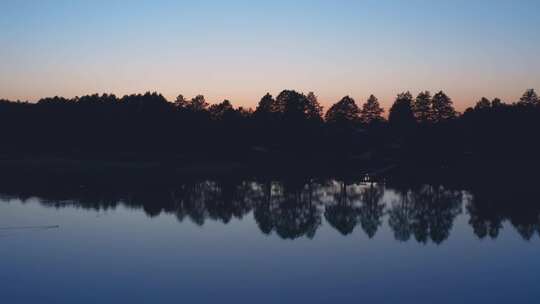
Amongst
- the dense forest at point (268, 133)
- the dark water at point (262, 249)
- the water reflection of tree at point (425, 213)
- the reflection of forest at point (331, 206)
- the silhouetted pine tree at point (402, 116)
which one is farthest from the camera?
the silhouetted pine tree at point (402, 116)

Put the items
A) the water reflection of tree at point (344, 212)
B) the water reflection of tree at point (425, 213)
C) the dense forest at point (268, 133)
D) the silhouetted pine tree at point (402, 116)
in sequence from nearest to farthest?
the water reflection of tree at point (425, 213), the water reflection of tree at point (344, 212), the dense forest at point (268, 133), the silhouetted pine tree at point (402, 116)

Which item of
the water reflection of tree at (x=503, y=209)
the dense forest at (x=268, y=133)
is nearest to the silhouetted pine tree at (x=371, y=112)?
the dense forest at (x=268, y=133)

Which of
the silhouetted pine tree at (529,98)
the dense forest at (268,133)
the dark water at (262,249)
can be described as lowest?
the dark water at (262,249)

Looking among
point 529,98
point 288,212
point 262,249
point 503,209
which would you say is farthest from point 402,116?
point 262,249

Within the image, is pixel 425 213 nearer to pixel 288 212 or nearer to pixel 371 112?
pixel 288 212

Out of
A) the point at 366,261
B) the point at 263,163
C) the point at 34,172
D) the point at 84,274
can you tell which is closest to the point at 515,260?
the point at 366,261

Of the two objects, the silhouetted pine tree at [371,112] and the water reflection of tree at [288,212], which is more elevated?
the silhouetted pine tree at [371,112]

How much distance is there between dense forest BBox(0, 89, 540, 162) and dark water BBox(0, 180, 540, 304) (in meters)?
41.6

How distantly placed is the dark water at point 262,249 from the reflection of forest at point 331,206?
16 centimetres

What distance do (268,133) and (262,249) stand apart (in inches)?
2759

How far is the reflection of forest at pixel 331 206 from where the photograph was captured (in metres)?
34.1

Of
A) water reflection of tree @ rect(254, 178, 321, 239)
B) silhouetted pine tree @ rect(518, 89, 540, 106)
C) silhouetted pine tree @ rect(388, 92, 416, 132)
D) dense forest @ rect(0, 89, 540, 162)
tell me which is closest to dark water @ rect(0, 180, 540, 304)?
water reflection of tree @ rect(254, 178, 321, 239)

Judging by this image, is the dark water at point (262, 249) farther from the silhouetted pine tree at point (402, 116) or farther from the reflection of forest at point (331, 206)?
the silhouetted pine tree at point (402, 116)

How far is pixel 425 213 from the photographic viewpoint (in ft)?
131
